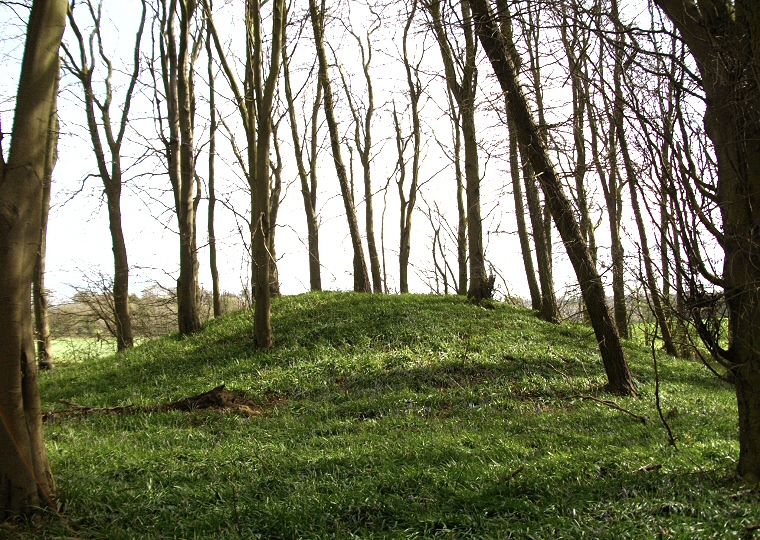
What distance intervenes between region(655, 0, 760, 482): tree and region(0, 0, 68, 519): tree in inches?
214

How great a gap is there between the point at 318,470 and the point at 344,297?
432 inches

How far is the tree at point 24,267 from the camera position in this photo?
429 centimetres

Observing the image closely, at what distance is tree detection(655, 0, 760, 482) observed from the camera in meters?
4.55

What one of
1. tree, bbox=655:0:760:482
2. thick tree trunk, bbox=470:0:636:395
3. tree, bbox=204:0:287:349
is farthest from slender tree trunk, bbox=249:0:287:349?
tree, bbox=655:0:760:482

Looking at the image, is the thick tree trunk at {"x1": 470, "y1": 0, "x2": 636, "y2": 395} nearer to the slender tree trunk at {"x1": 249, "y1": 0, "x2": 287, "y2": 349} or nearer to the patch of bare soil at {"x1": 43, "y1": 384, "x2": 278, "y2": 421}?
the slender tree trunk at {"x1": 249, "y1": 0, "x2": 287, "y2": 349}

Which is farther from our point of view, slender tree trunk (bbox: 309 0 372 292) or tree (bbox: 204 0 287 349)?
slender tree trunk (bbox: 309 0 372 292)

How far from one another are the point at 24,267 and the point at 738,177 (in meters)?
5.82

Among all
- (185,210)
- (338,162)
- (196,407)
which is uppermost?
(338,162)

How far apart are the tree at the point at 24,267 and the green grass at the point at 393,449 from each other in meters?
0.39

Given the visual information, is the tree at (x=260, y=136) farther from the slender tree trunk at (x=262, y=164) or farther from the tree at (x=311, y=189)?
the tree at (x=311, y=189)

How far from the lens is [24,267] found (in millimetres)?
4457

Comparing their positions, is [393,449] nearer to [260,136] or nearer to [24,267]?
[24,267]

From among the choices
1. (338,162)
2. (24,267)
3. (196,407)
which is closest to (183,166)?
(338,162)

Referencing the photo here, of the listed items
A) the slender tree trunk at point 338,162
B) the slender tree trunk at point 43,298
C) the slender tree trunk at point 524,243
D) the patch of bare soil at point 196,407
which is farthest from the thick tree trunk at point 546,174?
the slender tree trunk at point 43,298
